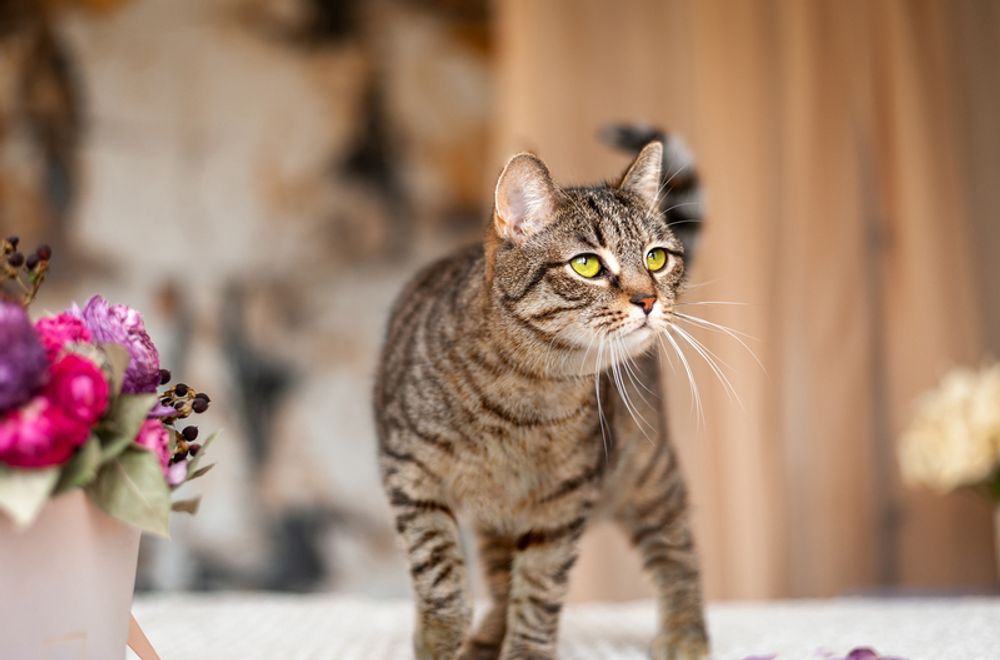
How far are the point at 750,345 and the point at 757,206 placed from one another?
0.31 metres

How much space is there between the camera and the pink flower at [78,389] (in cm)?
64

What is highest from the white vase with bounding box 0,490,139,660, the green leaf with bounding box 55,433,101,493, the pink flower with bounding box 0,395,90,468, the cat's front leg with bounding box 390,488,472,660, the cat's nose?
the cat's nose

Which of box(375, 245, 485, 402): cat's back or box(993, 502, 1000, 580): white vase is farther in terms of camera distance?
box(993, 502, 1000, 580): white vase

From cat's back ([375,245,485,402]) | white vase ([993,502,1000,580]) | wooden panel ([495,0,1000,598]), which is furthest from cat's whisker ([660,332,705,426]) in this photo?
white vase ([993,502,1000,580])

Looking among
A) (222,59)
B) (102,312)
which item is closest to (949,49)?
(222,59)

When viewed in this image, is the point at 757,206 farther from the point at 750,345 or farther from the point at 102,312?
the point at 102,312

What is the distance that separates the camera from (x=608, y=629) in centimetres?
137

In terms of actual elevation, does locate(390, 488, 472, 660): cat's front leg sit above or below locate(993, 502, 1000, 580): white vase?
above

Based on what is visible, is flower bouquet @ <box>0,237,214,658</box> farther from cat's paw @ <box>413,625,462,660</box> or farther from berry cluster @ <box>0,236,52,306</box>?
cat's paw @ <box>413,625,462,660</box>

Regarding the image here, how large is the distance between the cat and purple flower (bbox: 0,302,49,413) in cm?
48

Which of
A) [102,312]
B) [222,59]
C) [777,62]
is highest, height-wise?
[222,59]

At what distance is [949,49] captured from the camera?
7.20ft

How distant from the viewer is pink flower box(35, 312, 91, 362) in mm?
688

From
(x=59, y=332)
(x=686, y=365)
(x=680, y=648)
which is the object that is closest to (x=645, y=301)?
(x=686, y=365)
